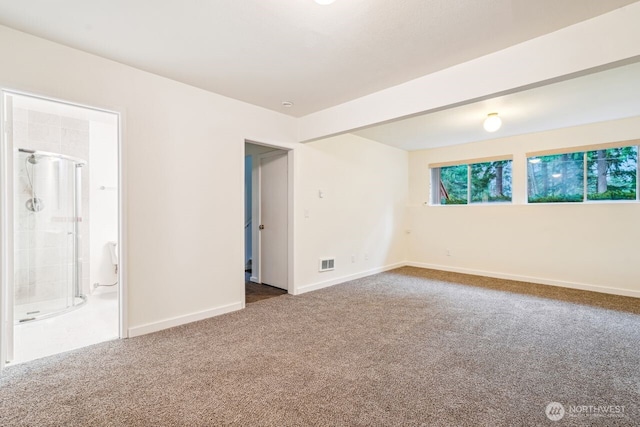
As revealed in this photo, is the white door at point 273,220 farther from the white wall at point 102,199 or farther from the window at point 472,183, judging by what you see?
the window at point 472,183

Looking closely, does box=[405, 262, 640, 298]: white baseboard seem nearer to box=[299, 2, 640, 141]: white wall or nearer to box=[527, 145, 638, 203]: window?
box=[527, 145, 638, 203]: window

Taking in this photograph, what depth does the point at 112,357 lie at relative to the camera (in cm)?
237

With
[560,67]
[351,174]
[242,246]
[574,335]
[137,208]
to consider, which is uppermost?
[560,67]

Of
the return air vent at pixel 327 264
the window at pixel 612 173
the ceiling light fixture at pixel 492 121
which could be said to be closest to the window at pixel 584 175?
the window at pixel 612 173

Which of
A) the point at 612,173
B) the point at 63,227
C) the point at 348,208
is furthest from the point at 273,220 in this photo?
the point at 612,173

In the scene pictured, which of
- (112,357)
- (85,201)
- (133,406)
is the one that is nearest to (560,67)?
(133,406)

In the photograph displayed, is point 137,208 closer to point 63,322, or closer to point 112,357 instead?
point 112,357

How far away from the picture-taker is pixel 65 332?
2.91m

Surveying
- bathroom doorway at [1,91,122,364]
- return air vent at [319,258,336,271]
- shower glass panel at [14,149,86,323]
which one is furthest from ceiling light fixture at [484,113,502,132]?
shower glass panel at [14,149,86,323]

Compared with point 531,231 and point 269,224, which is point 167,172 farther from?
point 531,231

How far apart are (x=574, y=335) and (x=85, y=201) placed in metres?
6.24

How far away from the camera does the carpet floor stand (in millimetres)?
1695

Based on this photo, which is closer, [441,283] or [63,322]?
[63,322]

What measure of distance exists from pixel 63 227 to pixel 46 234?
0.65ft
